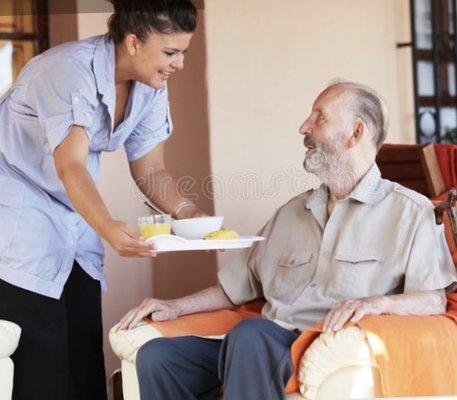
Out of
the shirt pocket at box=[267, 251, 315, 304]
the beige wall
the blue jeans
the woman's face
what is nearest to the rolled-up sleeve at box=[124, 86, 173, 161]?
the woman's face

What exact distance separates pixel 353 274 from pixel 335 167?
30 centimetres

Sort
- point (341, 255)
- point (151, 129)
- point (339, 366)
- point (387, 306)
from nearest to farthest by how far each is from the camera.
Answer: point (339, 366) → point (387, 306) → point (341, 255) → point (151, 129)

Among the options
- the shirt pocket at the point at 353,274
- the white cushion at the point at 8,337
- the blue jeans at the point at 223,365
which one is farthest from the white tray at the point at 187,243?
the white cushion at the point at 8,337

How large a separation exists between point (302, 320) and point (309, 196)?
1.23 ft

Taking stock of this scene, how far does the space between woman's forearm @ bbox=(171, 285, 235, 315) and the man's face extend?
450mm

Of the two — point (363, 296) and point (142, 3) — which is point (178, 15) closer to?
point (142, 3)

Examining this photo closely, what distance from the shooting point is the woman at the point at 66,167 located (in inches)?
95.3

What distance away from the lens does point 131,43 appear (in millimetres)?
2488

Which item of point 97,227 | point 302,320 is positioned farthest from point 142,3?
point 302,320

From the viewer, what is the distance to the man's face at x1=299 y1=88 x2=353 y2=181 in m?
2.64

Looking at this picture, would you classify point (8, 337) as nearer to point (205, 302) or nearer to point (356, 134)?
point (205, 302)

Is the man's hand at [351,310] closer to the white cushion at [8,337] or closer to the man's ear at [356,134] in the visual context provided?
the man's ear at [356,134]


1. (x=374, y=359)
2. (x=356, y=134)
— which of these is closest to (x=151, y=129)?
(x=356, y=134)

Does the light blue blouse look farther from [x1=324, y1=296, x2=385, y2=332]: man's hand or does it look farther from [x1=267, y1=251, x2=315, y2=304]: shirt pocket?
[x1=324, y1=296, x2=385, y2=332]: man's hand
